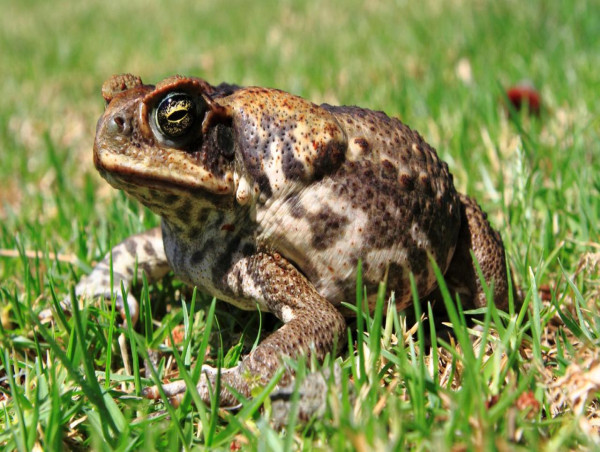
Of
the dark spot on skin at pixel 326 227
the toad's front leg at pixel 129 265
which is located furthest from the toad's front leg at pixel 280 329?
the toad's front leg at pixel 129 265

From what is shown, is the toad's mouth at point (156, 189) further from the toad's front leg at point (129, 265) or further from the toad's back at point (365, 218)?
the toad's front leg at point (129, 265)

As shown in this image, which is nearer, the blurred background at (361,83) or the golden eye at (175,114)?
the golden eye at (175,114)

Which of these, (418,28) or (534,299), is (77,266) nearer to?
(534,299)

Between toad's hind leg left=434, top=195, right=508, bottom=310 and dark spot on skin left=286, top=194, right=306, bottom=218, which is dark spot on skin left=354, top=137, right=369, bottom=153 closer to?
dark spot on skin left=286, top=194, right=306, bottom=218

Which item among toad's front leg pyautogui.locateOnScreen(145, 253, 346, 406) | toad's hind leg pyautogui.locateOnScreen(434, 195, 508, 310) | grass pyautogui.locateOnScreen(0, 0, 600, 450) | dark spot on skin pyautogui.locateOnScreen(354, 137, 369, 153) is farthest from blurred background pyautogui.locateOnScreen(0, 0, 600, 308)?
toad's front leg pyautogui.locateOnScreen(145, 253, 346, 406)

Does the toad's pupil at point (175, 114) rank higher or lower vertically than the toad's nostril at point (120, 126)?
higher

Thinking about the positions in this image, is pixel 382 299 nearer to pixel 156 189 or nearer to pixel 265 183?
pixel 265 183
